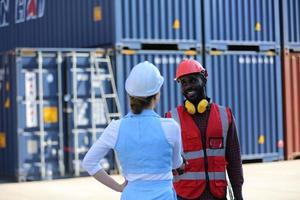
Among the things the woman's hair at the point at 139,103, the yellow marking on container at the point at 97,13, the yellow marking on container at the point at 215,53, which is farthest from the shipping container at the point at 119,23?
the woman's hair at the point at 139,103

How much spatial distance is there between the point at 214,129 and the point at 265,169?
34.2 feet

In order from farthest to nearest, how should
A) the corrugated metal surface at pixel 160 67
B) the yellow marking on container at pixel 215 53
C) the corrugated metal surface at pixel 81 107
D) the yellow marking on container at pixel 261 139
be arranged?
the yellow marking on container at pixel 261 139
the yellow marking on container at pixel 215 53
the corrugated metal surface at pixel 160 67
the corrugated metal surface at pixel 81 107

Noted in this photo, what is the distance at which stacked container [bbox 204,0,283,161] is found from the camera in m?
14.9

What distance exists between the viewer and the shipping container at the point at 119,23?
1370cm

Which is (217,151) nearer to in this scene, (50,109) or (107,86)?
(50,109)

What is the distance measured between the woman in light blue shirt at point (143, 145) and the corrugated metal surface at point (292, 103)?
13.1 meters

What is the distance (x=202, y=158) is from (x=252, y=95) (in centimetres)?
1204

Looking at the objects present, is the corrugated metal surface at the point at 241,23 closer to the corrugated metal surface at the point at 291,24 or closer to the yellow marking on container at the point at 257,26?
the yellow marking on container at the point at 257,26

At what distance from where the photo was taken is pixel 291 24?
16.1m

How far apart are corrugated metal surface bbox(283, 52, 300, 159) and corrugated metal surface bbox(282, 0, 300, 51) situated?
271 millimetres

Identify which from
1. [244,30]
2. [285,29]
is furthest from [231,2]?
[285,29]

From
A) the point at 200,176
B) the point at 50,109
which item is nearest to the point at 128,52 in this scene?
the point at 50,109

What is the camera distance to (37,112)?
41.6ft

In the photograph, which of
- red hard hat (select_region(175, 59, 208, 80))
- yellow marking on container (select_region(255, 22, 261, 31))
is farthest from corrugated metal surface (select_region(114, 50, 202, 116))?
red hard hat (select_region(175, 59, 208, 80))
